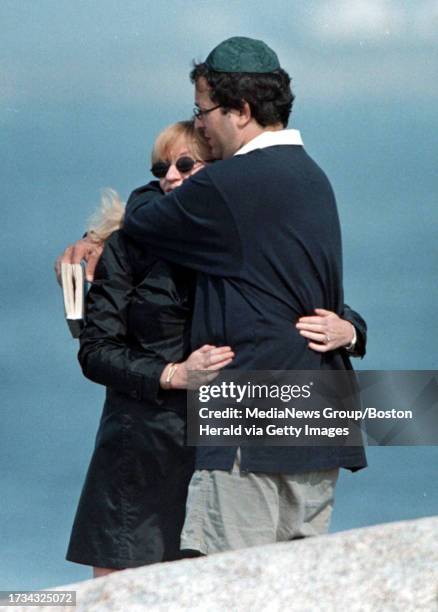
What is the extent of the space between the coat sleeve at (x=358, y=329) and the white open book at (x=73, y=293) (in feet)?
2.75

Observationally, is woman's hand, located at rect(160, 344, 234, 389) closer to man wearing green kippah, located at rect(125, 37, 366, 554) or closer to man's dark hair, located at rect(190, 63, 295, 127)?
man wearing green kippah, located at rect(125, 37, 366, 554)

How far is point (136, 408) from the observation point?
4.39m

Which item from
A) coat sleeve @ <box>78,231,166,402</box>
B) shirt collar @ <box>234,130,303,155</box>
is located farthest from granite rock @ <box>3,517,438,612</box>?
shirt collar @ <box>234,130,303,155</box>

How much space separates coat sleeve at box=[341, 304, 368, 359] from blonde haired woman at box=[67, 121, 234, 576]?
20.3 inches

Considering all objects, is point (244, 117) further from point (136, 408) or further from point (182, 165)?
point (136, 408)

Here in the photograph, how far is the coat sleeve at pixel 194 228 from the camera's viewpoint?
4172mm

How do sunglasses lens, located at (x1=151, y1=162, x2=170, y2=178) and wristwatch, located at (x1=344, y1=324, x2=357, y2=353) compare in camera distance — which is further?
sunglasses lens, located at (x1=151, y1=162, x2=170, y2=178)

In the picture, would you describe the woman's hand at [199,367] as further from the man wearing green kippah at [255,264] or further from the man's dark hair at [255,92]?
the man's dark hair at [255,92]

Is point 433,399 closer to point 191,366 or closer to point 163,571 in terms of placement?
point 191,366

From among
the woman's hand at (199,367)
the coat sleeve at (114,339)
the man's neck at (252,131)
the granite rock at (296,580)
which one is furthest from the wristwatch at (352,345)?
the granite rock at (296,580)

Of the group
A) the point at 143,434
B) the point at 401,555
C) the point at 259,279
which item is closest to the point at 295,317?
the point at 259,279

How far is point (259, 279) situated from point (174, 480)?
2.34 ft

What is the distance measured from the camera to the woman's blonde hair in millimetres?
4469

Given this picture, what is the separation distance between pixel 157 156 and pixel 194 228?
420mm
